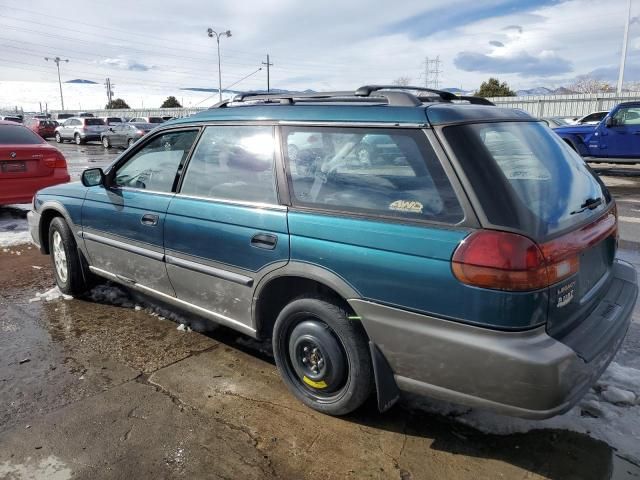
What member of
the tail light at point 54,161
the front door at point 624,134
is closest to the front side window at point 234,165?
the tail light at point 54,161

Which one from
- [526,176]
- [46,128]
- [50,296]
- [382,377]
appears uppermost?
[46,128]

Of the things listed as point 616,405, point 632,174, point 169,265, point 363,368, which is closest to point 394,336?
point 363,368

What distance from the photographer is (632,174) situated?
15.1m

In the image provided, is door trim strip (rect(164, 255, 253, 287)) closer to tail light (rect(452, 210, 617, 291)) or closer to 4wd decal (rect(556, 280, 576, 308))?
tail light (rect(452, 210, 617, 291))

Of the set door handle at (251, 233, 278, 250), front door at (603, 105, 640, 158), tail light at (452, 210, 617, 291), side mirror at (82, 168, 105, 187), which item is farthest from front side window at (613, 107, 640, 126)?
door handle at (251, 233, 278, 250)

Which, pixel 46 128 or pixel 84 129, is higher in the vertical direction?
pixel 46 128

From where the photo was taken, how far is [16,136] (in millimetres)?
8539

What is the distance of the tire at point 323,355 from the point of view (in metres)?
2.72

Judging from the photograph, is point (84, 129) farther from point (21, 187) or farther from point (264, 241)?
point (264, 241)

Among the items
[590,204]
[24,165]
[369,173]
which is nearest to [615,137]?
[590,204]

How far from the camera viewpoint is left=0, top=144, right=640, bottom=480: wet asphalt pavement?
253 centimetres

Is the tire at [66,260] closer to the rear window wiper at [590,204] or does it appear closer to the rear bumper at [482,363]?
the rear bumper at [482,363]

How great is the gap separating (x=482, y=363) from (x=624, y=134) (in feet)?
47.6

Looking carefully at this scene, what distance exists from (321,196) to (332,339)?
79 cm
